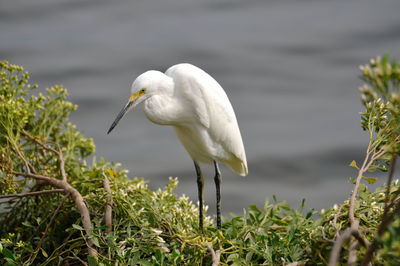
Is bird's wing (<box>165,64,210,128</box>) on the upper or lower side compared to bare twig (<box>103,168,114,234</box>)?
upper

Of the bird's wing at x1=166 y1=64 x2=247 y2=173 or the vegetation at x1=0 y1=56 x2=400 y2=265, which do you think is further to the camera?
the bird's wing at x1=166 y1=64 x2=247 y2=173

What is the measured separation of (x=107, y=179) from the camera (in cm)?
177

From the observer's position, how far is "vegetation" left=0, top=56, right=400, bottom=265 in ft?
4.92

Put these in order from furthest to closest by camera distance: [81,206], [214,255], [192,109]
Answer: [192,109]
[81,206]
[214,255]

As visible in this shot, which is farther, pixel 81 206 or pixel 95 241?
pixel 81 206

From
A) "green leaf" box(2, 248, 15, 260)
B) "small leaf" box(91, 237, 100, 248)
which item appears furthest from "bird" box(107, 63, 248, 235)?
"green leaf" box(2, 248, 15, 260)

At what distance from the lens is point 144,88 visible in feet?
5.34

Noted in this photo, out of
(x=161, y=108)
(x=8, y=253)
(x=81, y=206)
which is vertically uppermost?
(x=161, y=108)

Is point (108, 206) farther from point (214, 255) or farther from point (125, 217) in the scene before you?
point (214, 255)

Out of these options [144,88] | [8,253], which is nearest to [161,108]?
[144,88]

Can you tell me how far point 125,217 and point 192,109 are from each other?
0.39 m

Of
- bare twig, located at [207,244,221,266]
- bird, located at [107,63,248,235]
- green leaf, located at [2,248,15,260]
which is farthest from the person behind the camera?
A: bird, located at [107,63,248,235]

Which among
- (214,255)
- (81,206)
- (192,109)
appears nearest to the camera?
(214,255)

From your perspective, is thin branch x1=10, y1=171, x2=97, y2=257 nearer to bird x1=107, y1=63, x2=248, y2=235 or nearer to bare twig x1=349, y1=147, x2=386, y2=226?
bird x1=107, y1=63, x2=248, y2=235
